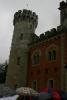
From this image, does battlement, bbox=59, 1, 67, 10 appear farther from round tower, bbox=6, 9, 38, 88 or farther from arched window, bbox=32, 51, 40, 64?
arched window, bbox=32, 51, 40, 64

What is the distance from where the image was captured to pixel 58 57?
88.0 ft

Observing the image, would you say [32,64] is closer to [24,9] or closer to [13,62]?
[13,62]

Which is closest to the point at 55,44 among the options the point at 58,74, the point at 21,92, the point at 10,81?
the point at 58,74

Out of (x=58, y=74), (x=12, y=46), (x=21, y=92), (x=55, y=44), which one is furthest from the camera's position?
(x=12, y=46)

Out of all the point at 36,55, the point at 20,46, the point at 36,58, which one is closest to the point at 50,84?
the point at 36,58

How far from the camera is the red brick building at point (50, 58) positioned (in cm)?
2605

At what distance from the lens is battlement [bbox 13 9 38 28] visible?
1345 inches

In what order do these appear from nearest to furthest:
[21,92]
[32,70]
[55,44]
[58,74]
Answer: [21,92], [58,74], [55,44], [32,70]

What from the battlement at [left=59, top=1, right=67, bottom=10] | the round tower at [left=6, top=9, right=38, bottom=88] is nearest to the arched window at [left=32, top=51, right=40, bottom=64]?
the round tower at [left=6, top=9, right=38, bottom=88]

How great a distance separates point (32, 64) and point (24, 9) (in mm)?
9504

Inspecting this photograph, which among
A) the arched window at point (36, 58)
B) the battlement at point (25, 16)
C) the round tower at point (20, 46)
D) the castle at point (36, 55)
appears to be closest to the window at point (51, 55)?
the castle at point (36, 55)

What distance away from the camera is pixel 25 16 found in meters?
34.1

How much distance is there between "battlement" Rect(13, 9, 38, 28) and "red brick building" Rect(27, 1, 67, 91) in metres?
4.10

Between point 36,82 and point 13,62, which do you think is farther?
point 13,62
